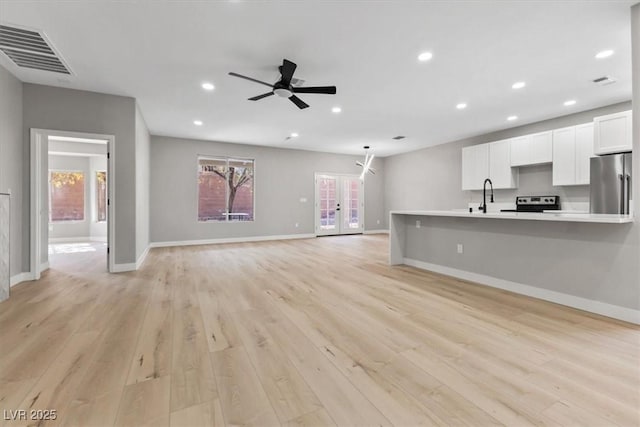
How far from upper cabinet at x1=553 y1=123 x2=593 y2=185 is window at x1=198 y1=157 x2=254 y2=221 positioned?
732 centimetres

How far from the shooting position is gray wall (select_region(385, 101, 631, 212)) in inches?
223

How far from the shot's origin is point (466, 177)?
7332mm

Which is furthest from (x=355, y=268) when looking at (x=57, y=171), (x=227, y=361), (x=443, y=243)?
(x=57, y=171)

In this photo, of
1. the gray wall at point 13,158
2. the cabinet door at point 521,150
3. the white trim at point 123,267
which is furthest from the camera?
the cabinet door at point 521,150

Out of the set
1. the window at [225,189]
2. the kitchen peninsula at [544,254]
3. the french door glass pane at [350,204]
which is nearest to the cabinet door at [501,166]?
the kitchen peninsula at [544,254]

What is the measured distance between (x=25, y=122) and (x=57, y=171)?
206 inches

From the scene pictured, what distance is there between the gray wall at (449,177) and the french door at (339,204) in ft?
4.10

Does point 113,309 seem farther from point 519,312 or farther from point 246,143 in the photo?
point 246,143

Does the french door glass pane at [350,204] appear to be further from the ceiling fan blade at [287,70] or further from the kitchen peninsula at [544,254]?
the ceiling fan blade at [287,70]

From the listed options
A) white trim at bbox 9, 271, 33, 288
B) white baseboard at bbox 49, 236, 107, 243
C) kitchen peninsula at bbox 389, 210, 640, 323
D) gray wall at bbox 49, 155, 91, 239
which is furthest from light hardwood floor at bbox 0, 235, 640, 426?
gray wall at bbox 49, 155, 91, 239

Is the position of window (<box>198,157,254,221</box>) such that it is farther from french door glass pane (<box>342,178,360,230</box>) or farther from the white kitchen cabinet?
the white kitchen cabinet

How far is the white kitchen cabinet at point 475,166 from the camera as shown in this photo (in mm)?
6871

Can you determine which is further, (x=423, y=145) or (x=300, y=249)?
(x=423, y=145)

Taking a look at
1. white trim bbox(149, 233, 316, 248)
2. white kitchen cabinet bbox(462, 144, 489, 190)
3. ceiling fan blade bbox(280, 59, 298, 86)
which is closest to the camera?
ceiling fan blade bbox(280, 59, 298, 86)
